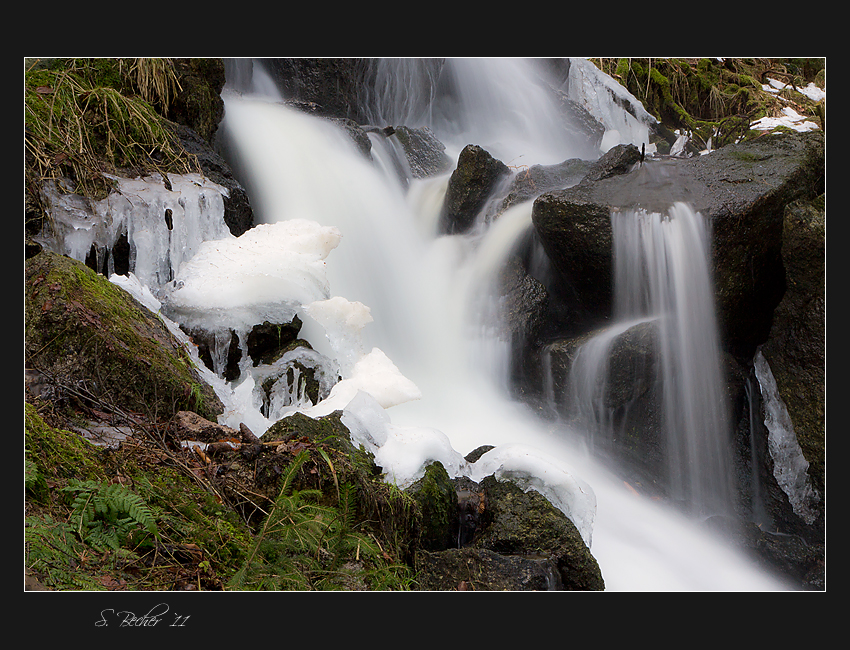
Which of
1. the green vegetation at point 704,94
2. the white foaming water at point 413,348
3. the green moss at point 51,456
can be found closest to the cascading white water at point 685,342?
the white foaming water at point 413,348

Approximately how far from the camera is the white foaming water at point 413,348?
9.70ft

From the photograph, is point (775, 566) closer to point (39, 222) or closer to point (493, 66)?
point (39, 222)

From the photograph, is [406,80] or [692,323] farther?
[406,80]

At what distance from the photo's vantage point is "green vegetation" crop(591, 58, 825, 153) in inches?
290

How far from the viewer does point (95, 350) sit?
2.53m

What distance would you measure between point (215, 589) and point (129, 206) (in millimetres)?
2689

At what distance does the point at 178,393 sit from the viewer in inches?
104

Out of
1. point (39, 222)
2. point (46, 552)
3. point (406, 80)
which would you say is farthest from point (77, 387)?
point (406, 80)

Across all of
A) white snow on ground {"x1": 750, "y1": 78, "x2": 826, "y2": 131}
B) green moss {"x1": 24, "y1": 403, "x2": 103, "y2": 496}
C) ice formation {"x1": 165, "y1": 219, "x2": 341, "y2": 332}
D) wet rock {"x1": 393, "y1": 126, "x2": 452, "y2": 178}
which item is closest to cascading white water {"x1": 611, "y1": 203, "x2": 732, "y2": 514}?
ice formation {"x1": 165, "y1": 219, "x2": 341, "y2": 332}

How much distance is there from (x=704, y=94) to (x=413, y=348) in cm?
581

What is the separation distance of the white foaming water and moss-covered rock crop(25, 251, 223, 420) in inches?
10.5

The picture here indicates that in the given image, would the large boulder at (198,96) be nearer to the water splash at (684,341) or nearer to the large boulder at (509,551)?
the water splash at (684,341)

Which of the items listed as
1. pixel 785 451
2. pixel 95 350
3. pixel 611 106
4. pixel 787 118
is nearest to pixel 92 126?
pixel 95 350

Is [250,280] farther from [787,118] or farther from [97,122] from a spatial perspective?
[787,118]
